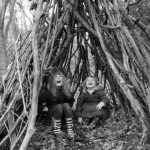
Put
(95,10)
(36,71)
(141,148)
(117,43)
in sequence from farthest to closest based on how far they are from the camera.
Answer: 1. (95,10)
2. (117,43)
3. (36,71)
4. (141,148)

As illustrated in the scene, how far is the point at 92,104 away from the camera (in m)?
5.16

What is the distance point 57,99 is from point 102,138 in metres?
1.03

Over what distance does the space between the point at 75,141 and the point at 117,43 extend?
67.1 inches

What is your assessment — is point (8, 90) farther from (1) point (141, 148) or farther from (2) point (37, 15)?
(1) point (141, 148)

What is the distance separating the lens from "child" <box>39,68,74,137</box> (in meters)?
4.89

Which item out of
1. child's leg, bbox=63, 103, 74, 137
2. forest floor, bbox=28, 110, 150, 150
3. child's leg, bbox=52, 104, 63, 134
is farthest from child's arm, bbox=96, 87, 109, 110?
child's leg, bbox=52, 104, 63, 134

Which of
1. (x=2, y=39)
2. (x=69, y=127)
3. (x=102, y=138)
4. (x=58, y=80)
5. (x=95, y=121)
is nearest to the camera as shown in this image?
(x=102, y=138)

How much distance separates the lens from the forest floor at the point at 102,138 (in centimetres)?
411

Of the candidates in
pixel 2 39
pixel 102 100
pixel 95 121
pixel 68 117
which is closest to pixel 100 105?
pixel 102 100

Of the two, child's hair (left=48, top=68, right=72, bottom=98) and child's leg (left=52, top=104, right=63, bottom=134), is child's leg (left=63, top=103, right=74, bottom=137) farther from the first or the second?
child's hair (left=48, top=68, right=72, bottom=98)

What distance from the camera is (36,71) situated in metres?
4.07

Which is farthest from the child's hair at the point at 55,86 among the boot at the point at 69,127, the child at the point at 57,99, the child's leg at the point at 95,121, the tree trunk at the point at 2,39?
the tree trunk at the point at 2,39

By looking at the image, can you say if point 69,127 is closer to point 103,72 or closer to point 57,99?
point 57,99

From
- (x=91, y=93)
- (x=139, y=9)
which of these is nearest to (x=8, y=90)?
(x=91, y=93)
